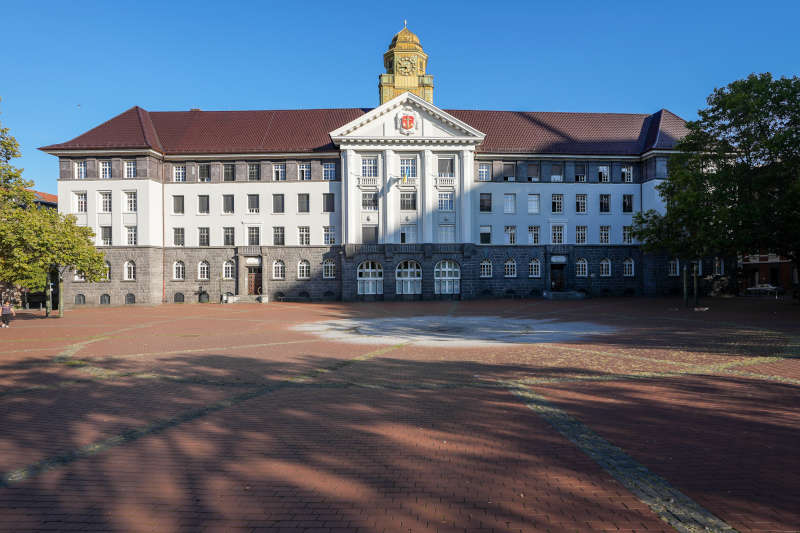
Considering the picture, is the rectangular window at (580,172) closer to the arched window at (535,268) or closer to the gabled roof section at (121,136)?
the arched window at (535,268)

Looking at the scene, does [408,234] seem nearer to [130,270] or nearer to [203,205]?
[203,205]

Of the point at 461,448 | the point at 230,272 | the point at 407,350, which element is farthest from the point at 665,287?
the point at 461,448

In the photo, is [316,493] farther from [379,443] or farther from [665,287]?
[665,287]

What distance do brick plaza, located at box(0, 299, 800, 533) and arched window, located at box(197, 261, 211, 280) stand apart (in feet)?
103

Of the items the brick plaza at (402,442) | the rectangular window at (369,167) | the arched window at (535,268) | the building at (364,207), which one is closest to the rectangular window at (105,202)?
the building at (364,207)

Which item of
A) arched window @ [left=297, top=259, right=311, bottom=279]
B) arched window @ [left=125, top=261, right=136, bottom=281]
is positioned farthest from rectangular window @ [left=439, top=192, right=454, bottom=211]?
arched window @ [left=125, top=261, right=136, bottom=281]

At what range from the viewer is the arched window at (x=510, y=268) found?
149ft

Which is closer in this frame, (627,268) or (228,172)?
(228,172)

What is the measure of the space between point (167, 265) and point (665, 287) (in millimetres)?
50046

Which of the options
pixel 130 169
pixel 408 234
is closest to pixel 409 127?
pixel 408 234

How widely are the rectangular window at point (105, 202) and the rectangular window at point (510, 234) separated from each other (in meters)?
39.0

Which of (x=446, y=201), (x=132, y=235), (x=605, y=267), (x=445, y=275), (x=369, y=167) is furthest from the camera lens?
(x=605, y=267)

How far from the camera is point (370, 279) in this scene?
43.8 metres

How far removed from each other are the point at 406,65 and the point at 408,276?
25551 mm
